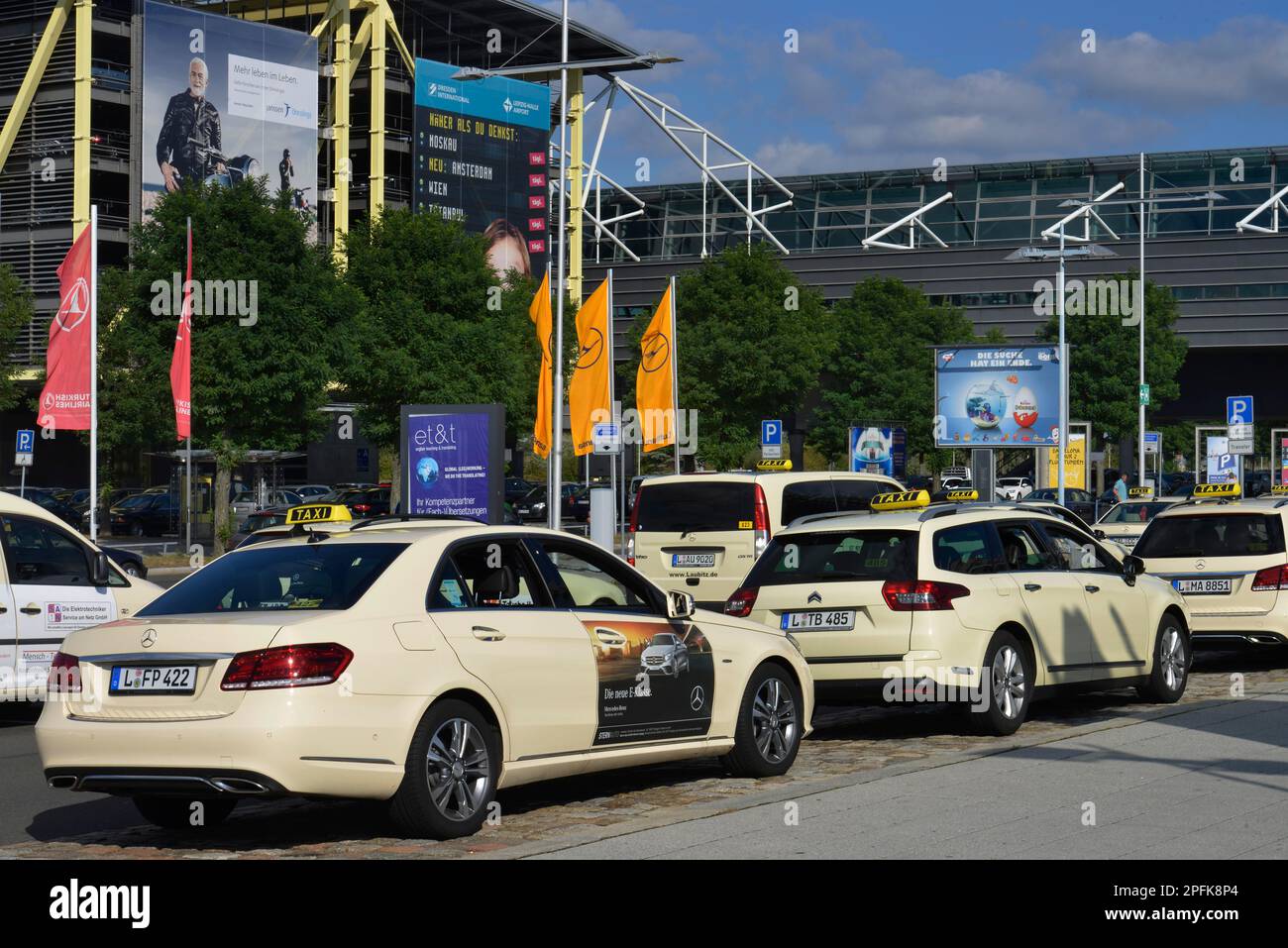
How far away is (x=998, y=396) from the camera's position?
122ft

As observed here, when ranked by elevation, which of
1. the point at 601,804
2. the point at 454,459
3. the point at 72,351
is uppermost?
the point at 72,351

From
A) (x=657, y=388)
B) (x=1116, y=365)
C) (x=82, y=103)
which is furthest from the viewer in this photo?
(x=82, y=103)

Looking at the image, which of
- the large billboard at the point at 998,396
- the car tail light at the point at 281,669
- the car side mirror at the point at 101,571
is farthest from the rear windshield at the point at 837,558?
the large billboard at the point at 998,396

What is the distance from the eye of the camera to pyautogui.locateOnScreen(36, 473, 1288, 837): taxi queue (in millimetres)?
7738

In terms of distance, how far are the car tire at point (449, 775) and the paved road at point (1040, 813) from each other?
2.79 feet

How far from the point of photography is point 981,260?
263 feet

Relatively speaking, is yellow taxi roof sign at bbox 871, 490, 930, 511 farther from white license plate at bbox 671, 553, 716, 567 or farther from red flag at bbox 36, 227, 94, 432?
red flag at bbox 36, 227, 94, 432

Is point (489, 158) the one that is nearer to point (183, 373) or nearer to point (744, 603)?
point (183, 373)

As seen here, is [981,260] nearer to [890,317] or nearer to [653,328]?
[890,317]

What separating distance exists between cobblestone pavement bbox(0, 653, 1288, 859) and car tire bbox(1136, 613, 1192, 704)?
39 cm

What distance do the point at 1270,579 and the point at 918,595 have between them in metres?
6.59

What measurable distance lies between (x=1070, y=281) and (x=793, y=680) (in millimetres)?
67899

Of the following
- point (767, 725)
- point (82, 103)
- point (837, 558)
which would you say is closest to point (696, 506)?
point (837, 558)

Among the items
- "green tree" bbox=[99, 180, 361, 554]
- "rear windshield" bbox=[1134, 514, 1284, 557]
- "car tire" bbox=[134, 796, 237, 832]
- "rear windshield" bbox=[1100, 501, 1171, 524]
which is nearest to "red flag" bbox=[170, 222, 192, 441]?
"green tree" bbox=[99, 180, 361, 554]
